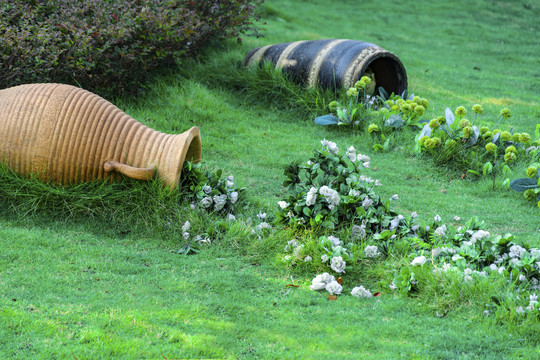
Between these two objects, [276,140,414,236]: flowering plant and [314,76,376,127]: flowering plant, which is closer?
[276,140,414,236]: flowering plant

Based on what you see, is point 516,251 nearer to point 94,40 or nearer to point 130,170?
point 130,170

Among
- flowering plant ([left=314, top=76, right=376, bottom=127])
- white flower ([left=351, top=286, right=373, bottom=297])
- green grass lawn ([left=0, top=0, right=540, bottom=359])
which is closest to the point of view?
green grass lawn ([left=0, top=0, right=540, bottom=359])

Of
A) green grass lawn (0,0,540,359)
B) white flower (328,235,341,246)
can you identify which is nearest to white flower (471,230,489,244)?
green grass lawn (0,0,540,359)

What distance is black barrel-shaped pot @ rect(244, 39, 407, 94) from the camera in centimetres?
753

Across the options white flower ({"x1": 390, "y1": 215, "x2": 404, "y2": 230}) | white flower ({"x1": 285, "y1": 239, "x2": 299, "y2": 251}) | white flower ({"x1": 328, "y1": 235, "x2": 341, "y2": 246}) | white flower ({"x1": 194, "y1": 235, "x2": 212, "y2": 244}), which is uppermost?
white flower ({"x1": 390, "y1": 215, "x2": 404, "y2": 230})

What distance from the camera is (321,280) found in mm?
3840

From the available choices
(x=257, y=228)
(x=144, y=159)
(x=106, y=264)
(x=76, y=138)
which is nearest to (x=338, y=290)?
(x=257, y=228)

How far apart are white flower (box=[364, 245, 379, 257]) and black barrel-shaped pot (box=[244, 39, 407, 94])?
3689mm

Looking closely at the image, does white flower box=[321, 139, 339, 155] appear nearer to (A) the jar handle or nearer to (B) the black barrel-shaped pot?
(A) the jar handle

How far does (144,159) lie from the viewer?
15.7 ft

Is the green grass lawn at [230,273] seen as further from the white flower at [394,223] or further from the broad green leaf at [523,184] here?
the white flower at [394,223]

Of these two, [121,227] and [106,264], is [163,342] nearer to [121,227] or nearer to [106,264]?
[106,264]

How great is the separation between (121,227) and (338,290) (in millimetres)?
1751

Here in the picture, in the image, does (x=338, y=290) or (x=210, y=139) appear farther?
(x=210, y=139)
